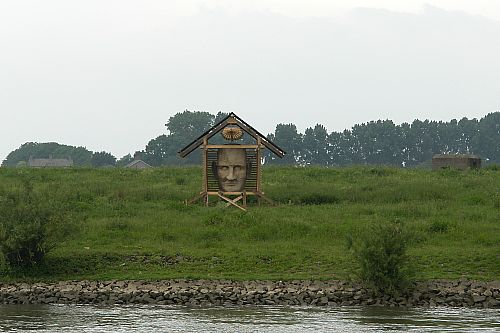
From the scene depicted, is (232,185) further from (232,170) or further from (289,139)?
(289,139)

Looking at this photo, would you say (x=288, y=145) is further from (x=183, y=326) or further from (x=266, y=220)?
(x=183, y=326)

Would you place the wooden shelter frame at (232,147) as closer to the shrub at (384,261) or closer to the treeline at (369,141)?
the shrub at (384,261)

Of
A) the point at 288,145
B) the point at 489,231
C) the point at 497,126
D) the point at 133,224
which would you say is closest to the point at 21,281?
the point at 133,224

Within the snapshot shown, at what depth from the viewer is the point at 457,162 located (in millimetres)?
49719

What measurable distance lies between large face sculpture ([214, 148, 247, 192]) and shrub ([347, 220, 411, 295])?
41.2 ft

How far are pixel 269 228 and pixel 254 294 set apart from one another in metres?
6.81

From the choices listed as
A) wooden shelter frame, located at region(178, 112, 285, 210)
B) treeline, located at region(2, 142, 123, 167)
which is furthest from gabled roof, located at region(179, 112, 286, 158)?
treeline, located at region(2, 142, 123, 167)

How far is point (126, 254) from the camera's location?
2895 cm

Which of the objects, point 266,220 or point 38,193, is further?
point 266,220

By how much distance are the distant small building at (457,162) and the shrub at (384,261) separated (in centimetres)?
2461

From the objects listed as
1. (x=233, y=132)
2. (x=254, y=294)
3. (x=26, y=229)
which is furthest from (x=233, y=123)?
(x=254, y=294)

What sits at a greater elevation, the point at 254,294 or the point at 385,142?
the point at 385,142

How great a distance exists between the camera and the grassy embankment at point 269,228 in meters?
27.6

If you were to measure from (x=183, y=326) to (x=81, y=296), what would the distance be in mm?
4378
